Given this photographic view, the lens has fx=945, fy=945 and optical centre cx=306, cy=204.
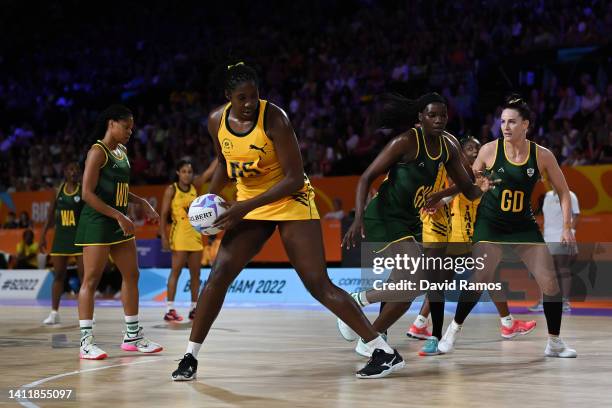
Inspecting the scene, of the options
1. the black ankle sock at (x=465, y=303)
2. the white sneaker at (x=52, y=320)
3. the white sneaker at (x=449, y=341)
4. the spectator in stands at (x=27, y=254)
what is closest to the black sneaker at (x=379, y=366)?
the white sneaker at (x=449, y=341)

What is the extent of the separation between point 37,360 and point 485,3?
16570 millimetres

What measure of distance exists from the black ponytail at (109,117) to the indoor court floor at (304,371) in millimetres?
2043

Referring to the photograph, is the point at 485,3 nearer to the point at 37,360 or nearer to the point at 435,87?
the point at 435,87

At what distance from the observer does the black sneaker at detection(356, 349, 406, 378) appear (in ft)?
22.1

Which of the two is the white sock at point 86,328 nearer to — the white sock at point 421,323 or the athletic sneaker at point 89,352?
the athletic sneaker at point 89,352

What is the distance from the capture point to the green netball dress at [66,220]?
41.0 feet

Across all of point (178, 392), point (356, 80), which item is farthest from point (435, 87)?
point (178, 392)

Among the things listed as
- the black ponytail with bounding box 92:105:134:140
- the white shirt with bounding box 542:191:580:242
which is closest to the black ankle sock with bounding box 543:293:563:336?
the black ponytail with bounding box 92:105:134:140

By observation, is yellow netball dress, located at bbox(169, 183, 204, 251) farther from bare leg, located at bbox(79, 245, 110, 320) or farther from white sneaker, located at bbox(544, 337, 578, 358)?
white sneaker, located at bbox(544, 337, 578, 358)

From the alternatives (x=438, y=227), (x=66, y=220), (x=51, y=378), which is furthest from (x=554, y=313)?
(x=66, y=220)

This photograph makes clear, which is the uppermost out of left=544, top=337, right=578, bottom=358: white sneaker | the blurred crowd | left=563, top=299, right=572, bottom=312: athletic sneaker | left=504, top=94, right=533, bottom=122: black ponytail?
the blurred crowd

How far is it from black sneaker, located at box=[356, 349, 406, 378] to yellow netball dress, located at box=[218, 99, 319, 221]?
110 cm

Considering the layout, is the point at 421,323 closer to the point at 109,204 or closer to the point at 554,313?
the point at 554,313

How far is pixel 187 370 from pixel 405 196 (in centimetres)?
250
